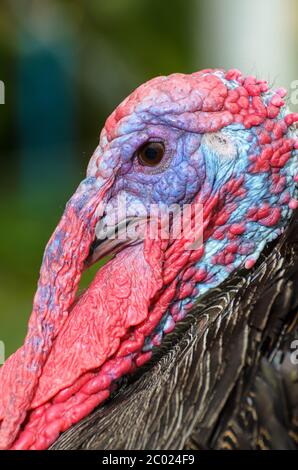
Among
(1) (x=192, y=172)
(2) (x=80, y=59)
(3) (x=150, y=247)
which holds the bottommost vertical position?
(3) (x=150, y=247)

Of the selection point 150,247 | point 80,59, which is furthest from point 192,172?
point 80,59

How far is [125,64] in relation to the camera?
1178cm

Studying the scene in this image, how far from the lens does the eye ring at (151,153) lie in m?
2.38

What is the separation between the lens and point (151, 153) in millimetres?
2381

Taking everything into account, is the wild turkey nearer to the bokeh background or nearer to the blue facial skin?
the blue facial skin

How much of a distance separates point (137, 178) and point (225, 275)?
1.42 feet

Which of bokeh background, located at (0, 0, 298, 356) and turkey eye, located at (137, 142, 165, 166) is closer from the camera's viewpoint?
turkey eye, located at (137, 142, 165, 166)

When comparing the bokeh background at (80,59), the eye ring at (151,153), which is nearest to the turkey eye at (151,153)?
the eye ring at (151,153)

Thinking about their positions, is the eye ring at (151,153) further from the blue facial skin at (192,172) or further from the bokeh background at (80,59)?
the bokeh background at (80,59)

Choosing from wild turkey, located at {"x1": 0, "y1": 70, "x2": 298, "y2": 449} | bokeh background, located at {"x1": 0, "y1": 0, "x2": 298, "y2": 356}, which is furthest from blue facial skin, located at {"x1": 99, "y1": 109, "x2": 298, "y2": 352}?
bokeh background, located at {"x1": 0, "y1": 0, "x2": 298, "y2": 356}

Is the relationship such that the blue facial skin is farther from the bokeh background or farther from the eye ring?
the bokeh background

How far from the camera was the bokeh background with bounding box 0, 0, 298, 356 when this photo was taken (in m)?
9.71

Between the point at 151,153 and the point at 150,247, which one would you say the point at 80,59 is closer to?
the point at 151,153
